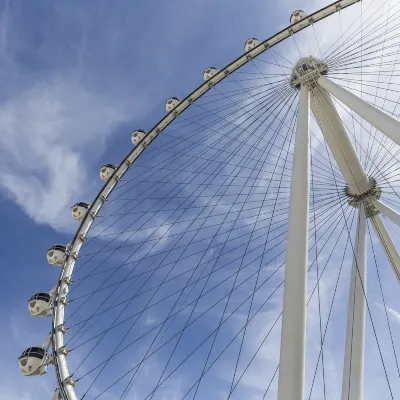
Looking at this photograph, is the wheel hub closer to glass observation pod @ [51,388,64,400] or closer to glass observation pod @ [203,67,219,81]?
glass observation pod @ [203,67,219,81]

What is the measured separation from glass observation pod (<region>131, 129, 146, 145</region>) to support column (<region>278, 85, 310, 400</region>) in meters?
10.9

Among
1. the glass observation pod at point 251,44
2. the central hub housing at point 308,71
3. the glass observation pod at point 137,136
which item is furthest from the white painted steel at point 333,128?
the glass observation pod at point 137,136

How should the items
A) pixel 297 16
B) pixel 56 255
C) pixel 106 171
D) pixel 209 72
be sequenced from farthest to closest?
1. pixel 106 171
2. pixel 209 72
3. pixel 297 16
4. pixel 56 255

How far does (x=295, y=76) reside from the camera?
11562mm

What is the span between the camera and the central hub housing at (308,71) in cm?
1105

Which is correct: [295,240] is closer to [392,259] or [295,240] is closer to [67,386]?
[392,259]

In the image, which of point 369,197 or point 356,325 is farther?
point 369,197

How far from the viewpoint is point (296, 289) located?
17.5 feet

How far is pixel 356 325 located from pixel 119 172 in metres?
10.6

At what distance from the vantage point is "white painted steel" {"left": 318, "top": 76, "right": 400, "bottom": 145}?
6.89 metres

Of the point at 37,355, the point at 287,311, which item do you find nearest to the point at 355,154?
the point at 287,311

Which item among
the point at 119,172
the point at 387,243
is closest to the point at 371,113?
the point at 387,243

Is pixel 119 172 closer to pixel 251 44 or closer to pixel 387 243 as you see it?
pixel 251 44

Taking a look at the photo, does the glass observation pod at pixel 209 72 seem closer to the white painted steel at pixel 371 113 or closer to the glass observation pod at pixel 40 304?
the white painted steel at pixel 371 113
